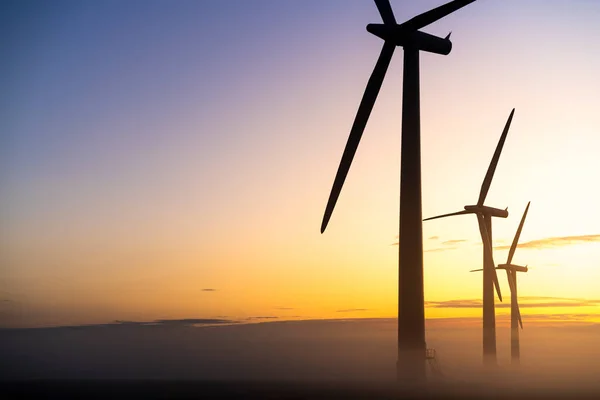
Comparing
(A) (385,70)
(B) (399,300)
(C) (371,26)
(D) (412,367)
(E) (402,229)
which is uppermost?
(C) (371,26)

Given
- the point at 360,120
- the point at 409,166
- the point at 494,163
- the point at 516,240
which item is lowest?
the point at 409,166

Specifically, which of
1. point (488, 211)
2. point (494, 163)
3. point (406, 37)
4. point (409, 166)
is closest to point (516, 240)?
point (488, 211)

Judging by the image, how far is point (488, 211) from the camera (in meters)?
125

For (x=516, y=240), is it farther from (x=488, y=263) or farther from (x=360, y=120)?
(x=360, y=120)

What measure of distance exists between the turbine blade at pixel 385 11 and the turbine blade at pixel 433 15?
2451mm

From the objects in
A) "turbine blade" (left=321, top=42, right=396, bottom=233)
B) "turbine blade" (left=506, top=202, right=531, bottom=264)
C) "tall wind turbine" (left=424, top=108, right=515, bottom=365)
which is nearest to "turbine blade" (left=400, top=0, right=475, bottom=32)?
"turbine blade" (left=321, top=42, right=396, bottom=233)

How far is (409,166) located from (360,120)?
20.6 ft

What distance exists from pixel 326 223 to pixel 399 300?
7.95m

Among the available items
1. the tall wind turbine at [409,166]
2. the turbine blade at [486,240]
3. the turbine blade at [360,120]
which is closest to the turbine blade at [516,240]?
the turbine blade at [486,240]

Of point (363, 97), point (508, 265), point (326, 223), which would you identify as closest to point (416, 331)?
point (326, 223)

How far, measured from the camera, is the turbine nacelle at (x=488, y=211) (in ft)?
393

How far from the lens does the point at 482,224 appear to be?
4532 inches

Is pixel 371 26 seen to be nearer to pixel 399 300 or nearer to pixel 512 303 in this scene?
pixel 399 300

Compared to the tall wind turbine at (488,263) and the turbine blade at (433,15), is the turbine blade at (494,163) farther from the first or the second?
the turbine blade at (433,15)
